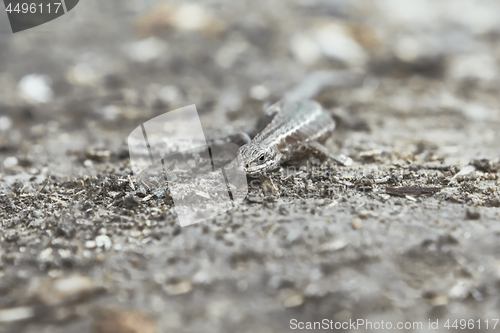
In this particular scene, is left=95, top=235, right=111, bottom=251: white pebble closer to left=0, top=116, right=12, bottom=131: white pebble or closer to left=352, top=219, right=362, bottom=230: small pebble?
left=352, top=219, right=362, bottom=230: small pebble

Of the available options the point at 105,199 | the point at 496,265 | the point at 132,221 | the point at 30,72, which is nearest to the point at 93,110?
the point at 30,72

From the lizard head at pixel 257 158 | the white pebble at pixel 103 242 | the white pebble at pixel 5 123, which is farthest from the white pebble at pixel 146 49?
the white pebble at pixel 103 242

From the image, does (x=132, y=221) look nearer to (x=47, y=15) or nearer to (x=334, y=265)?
(x=334, y=265)

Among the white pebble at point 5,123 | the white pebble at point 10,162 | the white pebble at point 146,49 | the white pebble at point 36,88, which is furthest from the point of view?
the white pebble at point 146,49

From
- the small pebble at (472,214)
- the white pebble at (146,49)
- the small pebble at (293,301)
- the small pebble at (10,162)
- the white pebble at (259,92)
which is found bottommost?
the white pebble at (259,92)

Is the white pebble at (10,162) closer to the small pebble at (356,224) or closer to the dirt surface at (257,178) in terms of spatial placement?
the dirt surface at (257,178)

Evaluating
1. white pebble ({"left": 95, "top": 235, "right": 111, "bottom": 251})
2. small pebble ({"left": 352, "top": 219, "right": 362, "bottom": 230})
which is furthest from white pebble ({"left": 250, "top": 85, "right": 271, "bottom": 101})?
white pebble ({"left": 95, "top": 235, "right": 111, "bottom": 251})

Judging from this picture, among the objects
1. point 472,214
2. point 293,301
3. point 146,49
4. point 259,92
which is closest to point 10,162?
point 146,49
